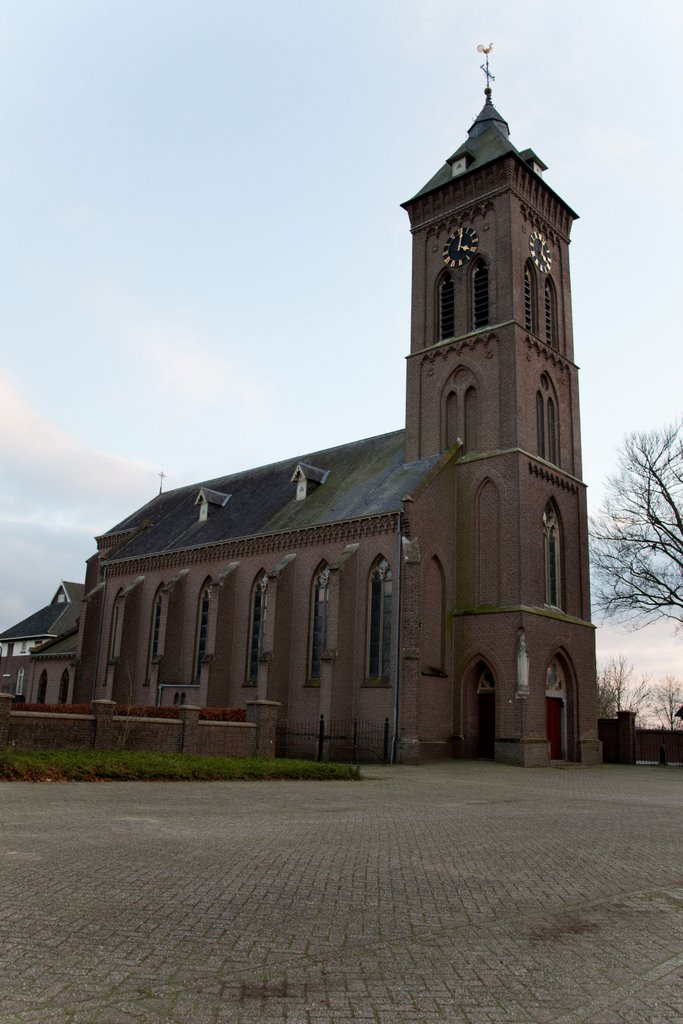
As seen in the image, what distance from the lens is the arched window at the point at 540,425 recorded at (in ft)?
111

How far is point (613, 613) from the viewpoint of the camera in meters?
37.0

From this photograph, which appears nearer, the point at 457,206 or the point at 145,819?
the point at 145,819

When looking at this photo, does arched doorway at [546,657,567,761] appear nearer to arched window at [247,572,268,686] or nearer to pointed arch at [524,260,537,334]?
arched window at [247,572,268,686]

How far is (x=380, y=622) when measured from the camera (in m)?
31.0

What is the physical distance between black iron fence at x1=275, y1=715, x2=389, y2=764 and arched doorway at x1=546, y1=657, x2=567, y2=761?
677cm

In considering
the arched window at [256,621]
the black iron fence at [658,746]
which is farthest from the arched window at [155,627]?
the black iron fence at [658,746]

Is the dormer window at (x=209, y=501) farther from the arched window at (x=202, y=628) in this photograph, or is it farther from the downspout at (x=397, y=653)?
the downspout at (x=397, y=653)

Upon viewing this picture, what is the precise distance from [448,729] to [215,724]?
10.8m

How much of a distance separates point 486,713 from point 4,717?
718 inches

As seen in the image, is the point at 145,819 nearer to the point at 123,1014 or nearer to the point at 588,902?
the point at 588,902

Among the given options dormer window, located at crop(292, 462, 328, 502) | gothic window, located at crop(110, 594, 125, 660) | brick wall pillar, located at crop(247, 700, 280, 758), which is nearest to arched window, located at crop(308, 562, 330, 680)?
dormer window, located at crop(292, 462, 328, 502)

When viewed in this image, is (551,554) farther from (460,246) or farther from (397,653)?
(460,246)

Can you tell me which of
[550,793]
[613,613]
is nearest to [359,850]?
[550,793]

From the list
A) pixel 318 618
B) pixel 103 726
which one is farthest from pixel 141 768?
pixel 318 618
